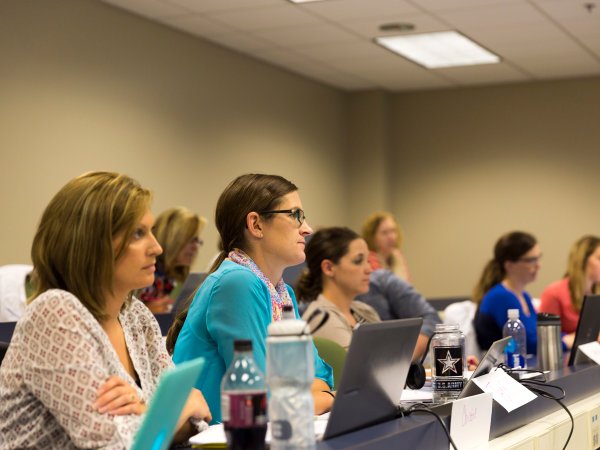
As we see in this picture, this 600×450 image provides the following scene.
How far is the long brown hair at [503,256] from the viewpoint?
16.3 feet

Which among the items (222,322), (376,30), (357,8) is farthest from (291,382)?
(376,30)

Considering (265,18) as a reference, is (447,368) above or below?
below

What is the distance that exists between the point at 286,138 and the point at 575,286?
10.9 feet

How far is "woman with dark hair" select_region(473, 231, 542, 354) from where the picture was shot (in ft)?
15.5

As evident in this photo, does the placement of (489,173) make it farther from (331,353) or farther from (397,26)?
(331,353)

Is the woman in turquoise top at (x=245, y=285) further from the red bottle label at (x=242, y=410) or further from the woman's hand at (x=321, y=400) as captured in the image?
the red bottle label at (x=242, y=410)

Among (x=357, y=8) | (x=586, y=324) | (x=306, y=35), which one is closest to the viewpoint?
(x=586, y=324)

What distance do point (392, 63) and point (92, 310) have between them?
6.26 m

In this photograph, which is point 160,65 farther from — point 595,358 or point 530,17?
point 595,358

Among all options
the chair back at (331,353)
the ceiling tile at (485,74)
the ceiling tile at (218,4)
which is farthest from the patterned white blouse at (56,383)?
the ceiling tile at (485,74)

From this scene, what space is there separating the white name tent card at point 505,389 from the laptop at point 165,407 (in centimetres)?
97

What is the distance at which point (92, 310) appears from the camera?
1.82 metres

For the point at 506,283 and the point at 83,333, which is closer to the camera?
the point at 83,333

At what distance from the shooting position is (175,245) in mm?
5566
